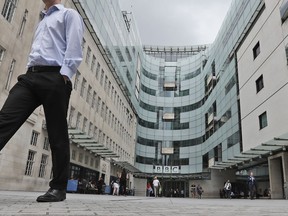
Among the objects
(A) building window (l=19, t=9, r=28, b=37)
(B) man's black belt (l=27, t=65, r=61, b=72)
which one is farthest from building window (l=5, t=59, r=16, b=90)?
(B) man's black belt (l=27, t=65, r=61, b=72)

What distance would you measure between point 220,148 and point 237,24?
1682 cm

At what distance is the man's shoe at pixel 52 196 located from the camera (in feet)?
11.3

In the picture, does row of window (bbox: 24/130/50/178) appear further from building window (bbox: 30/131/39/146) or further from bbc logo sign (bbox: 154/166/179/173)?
bbc logo sign (bbox: 154/166/179/173)

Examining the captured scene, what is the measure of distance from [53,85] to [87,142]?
988 inches

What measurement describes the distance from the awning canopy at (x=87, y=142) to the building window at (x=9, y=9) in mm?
9576

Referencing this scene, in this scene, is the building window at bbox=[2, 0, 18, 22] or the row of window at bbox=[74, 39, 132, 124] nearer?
the building window at bbox=[2, 0, 18, 22]

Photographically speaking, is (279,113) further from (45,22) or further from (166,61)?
(166,61)

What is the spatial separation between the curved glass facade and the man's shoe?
2687 cm

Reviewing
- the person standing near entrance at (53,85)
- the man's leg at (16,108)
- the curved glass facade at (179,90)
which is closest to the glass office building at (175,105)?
the curved glass facade at (179,90)

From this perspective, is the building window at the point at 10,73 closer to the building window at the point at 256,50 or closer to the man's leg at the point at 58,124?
the man's leg at the point at 58,124

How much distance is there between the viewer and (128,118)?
173 feet

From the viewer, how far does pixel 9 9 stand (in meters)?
17.0

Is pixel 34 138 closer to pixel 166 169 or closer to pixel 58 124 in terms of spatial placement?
pixel 58 124

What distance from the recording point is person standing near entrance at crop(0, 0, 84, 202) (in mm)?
3309
